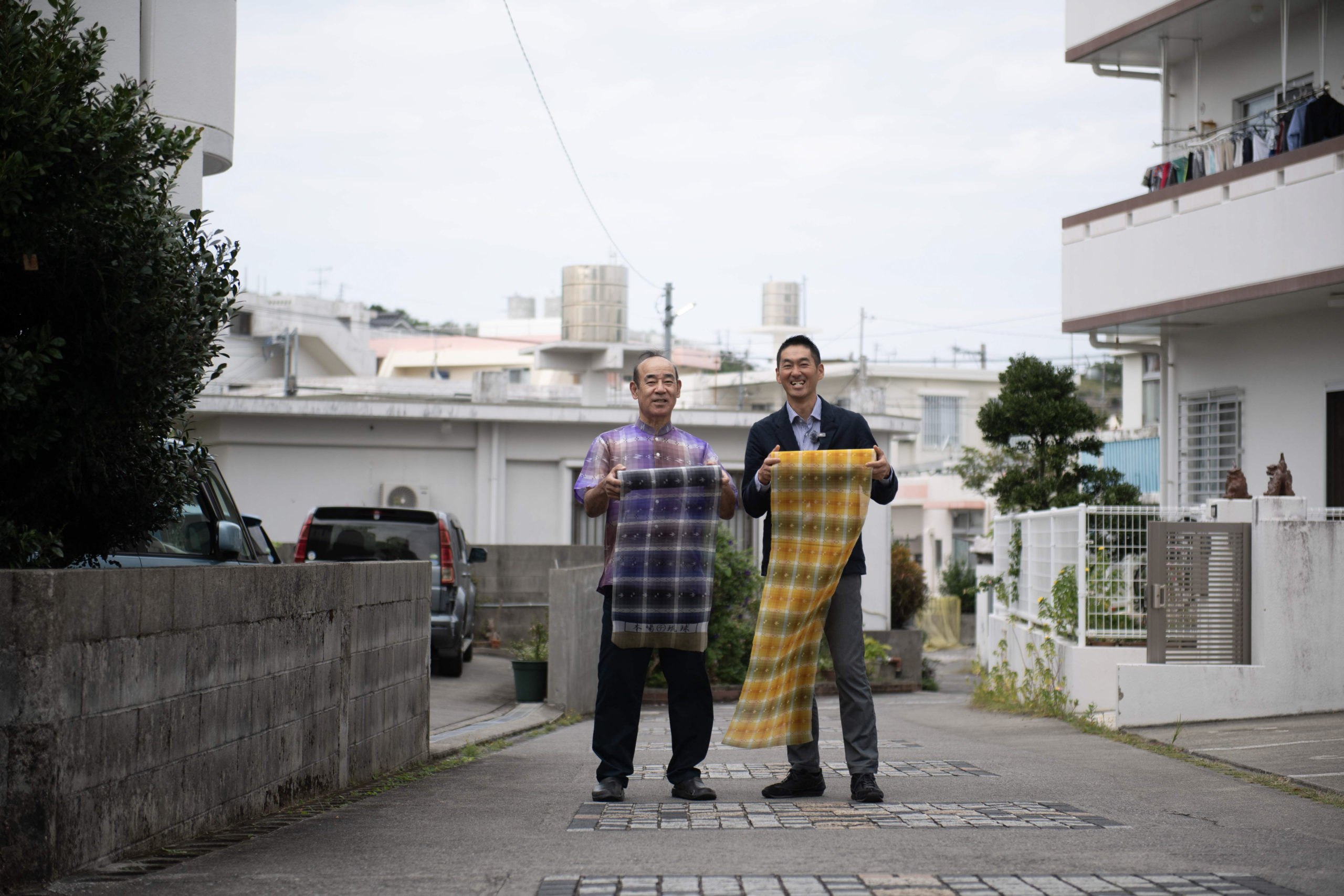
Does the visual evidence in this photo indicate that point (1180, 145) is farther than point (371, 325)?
No

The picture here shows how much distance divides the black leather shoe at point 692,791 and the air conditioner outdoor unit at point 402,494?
60.3ft

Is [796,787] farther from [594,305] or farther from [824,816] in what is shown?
[594,305]

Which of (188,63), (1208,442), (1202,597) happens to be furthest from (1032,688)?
(188,63)

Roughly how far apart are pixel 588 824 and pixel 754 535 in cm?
1951

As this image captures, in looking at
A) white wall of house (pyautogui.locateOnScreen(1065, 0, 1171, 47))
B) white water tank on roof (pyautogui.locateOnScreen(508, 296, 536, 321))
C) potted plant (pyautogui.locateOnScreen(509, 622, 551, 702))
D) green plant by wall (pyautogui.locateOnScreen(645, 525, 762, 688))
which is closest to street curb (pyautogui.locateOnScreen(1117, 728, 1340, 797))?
potted plant (pyautogui.locateOnScreen(509, 622, 551, 702))

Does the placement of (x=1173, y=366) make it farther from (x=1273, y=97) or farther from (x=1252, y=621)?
(x=1252, y=621)

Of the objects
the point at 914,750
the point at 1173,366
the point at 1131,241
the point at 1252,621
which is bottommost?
the point at 914,750

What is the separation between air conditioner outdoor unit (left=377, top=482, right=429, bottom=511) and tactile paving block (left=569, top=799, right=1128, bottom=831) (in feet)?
60.7

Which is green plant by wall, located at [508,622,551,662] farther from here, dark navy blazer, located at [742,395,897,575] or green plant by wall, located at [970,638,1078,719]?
dark navy blazer, located at [742,395,897,575]

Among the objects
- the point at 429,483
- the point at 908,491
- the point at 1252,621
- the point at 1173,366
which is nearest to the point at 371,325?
the point at 908,491

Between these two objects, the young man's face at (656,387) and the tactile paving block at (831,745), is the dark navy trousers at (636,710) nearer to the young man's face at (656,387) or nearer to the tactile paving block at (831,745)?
the young man's face at (656,387)

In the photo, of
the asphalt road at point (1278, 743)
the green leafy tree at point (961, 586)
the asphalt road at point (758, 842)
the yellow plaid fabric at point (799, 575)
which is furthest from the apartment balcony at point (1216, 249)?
the green leafy tree at point (961, 586)

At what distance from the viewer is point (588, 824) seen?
5.05m

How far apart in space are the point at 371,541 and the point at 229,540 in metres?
7.98
